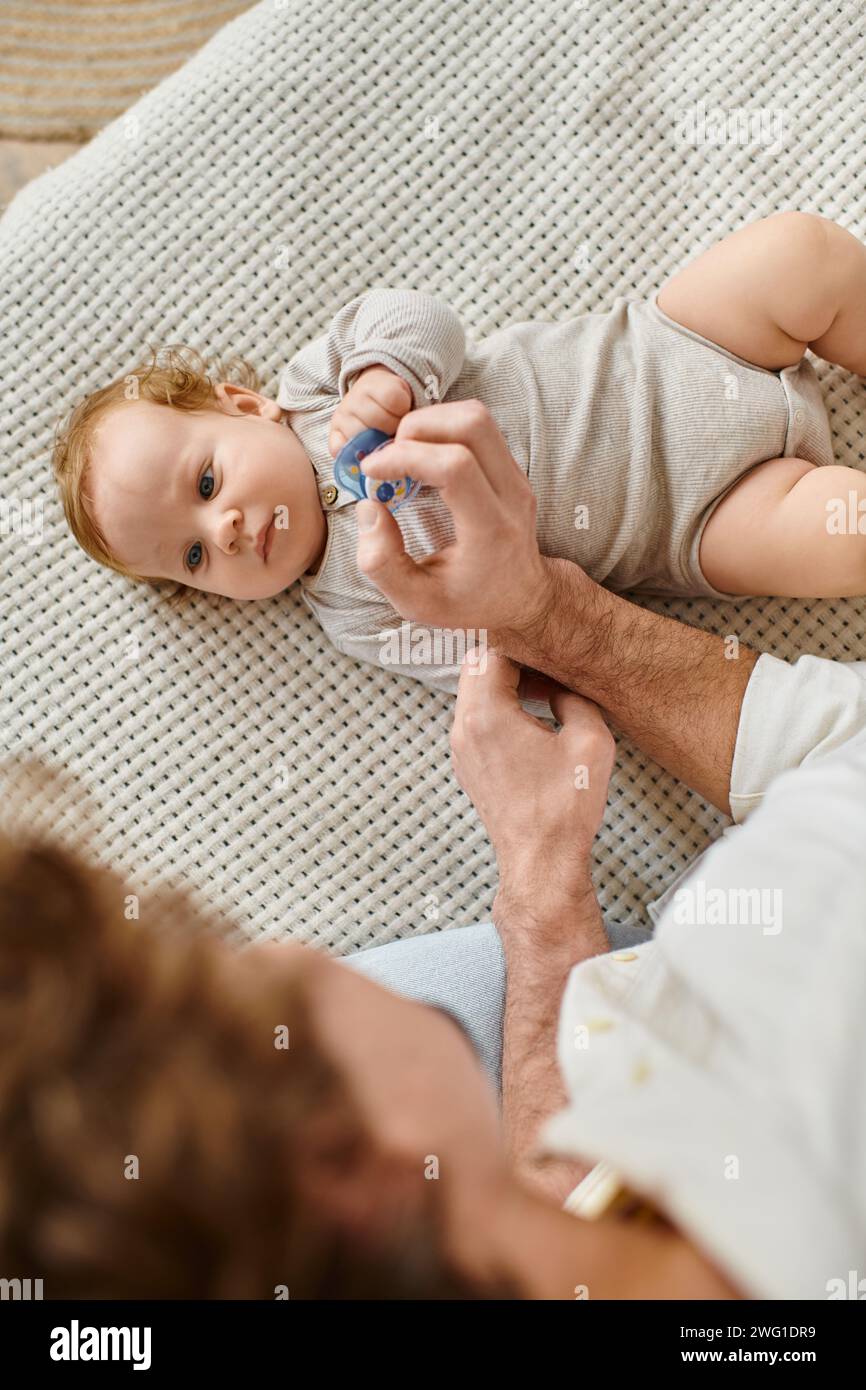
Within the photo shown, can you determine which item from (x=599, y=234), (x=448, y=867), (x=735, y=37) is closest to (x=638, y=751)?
(x=448, y=867)

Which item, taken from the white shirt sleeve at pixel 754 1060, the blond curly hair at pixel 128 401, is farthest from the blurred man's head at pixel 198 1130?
the blond curly hair at pixel 128 401

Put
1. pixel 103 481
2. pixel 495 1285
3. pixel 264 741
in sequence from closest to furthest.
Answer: pixel 495 1285, pixel 103 481, pixel 264 741

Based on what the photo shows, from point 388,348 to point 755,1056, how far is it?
2.75ft

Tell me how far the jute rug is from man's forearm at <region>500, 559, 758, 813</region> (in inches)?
59.4

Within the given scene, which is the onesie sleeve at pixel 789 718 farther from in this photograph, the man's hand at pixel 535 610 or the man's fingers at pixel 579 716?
the man's fingers at pixel 579 716

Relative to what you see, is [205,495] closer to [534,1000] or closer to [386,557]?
[386,557]

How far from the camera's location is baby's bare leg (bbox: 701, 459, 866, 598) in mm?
1139

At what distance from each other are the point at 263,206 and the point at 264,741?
72 centimetres

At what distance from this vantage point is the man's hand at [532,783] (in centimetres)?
114

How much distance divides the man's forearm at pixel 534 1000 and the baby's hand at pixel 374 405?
0.53 meters

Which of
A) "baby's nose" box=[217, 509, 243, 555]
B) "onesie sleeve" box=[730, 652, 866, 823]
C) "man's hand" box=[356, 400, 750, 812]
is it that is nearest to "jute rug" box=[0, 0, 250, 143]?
"baby's nose" box=[217, 509, 243, 555]

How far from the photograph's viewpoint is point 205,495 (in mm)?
1243
